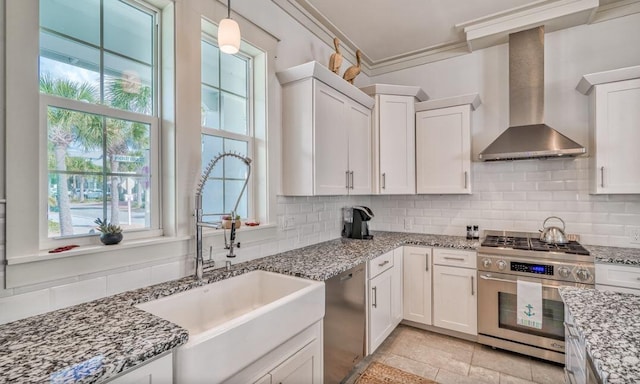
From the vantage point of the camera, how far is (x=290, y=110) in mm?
2508

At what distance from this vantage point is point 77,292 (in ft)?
4.52

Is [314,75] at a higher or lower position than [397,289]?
higher

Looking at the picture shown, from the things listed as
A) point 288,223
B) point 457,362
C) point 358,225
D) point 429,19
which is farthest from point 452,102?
point 457,362

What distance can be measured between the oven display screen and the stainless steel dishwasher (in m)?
1.27

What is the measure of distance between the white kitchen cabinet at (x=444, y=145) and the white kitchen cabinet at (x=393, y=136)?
0.12 meters

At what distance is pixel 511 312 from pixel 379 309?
1102 millimetres

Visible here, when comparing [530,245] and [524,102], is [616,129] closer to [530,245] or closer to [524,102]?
[524,102]

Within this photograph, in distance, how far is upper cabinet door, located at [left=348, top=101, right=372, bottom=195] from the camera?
289 centimetres

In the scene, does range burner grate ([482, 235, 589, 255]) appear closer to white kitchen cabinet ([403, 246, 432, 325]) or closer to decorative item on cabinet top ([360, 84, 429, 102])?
white kitchen cabinet ([403, 246, 432, 325])

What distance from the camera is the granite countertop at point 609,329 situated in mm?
811

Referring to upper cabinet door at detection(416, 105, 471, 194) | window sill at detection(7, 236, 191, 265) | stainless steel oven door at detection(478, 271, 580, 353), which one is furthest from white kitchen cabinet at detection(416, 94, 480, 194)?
window sill at detection(7, 236, 191, 265)

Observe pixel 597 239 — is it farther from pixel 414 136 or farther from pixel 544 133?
pixel 414 136

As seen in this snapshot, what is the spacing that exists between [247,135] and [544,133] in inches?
99.3

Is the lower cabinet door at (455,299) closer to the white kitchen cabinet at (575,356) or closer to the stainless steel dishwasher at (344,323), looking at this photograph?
the stainless steel dishwasher at (344,323)
